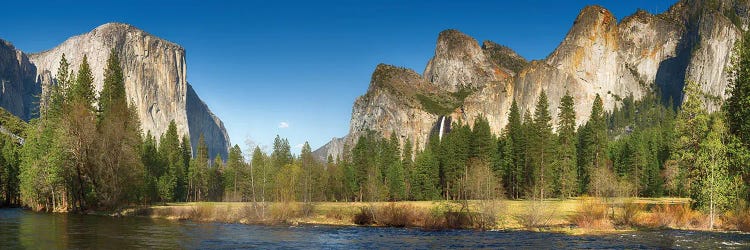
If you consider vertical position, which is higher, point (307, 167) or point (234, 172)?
point (307, 167)

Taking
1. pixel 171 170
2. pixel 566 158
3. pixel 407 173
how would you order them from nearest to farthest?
pixel 566 158
pixel 171 170
pixel 407 173

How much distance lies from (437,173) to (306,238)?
210ft

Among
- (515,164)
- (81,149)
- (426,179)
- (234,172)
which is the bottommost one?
(426,179)

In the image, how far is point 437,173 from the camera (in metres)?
98.6

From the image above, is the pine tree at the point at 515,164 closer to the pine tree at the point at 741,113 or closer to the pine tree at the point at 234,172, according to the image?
the pine tree at the point at 741,113

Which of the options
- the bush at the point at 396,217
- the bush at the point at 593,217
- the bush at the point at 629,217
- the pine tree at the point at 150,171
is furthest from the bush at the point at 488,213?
the pine tree at the point at 150,171

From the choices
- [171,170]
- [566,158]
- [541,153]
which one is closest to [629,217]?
[541,153]

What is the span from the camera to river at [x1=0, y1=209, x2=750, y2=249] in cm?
3112

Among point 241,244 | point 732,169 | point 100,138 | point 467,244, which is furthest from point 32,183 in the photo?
point 732,169

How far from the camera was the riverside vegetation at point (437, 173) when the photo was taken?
44.3 meters

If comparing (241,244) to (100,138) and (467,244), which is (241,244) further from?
(100,138)

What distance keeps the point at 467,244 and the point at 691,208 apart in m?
23.3

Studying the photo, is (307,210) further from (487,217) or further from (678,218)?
(678,218)

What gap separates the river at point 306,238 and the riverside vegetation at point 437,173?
Answer: 5015 mm
